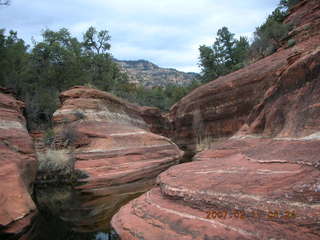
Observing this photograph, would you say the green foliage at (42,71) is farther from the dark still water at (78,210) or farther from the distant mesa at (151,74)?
the distant mesa at (151,74)

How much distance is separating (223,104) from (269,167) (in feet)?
42.4

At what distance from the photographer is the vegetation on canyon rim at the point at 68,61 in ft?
63.3

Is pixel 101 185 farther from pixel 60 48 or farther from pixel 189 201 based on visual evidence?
pixel 60 48

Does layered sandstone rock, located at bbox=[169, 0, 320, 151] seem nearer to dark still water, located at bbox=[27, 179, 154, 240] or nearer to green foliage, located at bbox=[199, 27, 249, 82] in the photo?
dark still water, located at bbox=[27, 179, 154, 240]

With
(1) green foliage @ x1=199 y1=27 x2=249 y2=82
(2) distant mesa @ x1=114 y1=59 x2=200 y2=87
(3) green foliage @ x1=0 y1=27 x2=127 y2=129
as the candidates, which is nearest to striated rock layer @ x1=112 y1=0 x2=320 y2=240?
(3) green foliage @ x1=0 y1=27 x2=127 y2=129

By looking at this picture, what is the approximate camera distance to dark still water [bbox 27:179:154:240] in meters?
5.25

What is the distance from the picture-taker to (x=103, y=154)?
35.8 ft

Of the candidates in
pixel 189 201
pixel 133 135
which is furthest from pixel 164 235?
pixel 133 135

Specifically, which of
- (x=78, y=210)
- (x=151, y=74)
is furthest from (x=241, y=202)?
(x=151, y=74)

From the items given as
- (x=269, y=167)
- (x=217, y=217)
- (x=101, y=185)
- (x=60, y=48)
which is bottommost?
(x=101, y=185)

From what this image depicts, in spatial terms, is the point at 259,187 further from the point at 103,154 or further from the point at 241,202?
the point at 103,154

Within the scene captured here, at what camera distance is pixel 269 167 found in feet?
13.4
